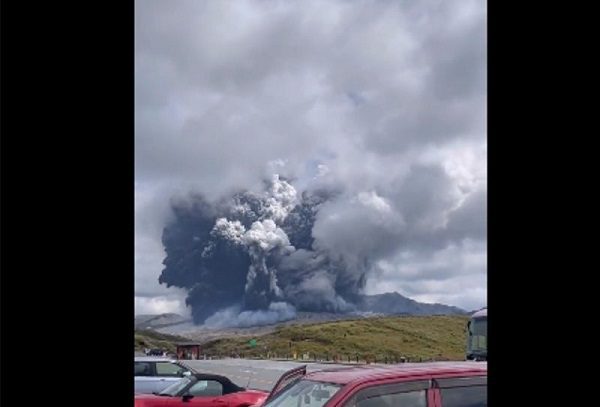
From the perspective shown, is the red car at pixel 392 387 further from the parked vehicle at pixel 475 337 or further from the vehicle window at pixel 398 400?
the parked vehicle at pixel 475 337

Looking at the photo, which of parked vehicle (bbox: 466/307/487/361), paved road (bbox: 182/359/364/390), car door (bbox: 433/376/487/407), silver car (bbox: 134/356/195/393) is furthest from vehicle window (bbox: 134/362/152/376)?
car door (bbox: 433/376/487/407)

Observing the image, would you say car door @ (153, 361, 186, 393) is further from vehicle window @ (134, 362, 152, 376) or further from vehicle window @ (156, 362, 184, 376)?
vehicle window @ (134, 362, 152, 376)

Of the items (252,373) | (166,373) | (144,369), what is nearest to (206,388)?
(144,369)

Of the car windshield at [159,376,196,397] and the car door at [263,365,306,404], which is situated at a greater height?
the car door at [263,365,306,404]

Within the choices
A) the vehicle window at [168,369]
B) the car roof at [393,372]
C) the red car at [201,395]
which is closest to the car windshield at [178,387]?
the red car at [201,395]

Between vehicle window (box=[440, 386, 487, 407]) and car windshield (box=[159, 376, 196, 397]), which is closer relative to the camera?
vehicle window (box=[440, 386, 487, 407])
